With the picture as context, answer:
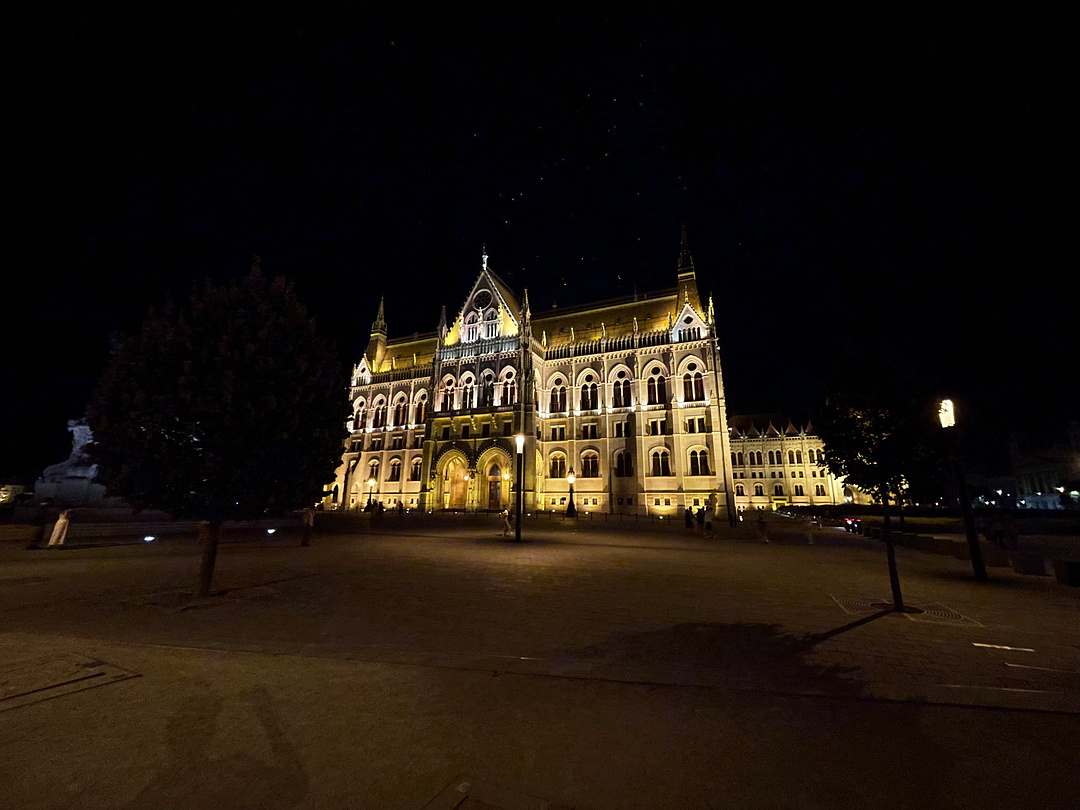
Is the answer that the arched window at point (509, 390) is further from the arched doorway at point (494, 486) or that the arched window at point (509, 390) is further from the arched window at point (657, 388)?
the arched window at point (657, 388)

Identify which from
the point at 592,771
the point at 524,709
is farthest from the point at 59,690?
the point at 592,771

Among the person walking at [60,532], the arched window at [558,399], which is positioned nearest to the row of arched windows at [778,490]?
the arched window at [558,399]

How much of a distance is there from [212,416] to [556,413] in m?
38.0

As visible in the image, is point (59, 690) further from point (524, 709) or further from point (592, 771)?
point (592, 771)

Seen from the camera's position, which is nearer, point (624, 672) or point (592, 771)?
point (592, 771)

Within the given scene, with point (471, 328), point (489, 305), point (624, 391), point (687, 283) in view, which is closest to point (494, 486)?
point (624, 391)

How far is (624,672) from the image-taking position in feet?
15.1

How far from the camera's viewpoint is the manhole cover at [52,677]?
12.8ft

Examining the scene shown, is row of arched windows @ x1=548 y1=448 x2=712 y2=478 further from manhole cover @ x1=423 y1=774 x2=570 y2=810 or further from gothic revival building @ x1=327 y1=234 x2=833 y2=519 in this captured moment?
manhole cover @ x1=423 y1=774 x2=570 y2=810

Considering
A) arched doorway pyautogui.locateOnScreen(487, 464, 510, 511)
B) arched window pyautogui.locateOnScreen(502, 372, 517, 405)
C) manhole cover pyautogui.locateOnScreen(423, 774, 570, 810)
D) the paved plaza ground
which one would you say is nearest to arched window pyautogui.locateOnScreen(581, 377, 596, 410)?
arched window pyautogui.locateOnScreen(502, 372, 517, 405)

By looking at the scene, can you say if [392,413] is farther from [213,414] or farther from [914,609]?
[914,609]

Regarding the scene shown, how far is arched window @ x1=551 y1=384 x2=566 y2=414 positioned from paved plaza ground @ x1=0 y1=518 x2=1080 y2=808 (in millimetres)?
36223

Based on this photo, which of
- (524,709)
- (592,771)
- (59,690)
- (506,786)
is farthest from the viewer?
(59,690)

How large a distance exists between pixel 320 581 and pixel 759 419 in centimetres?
8153
